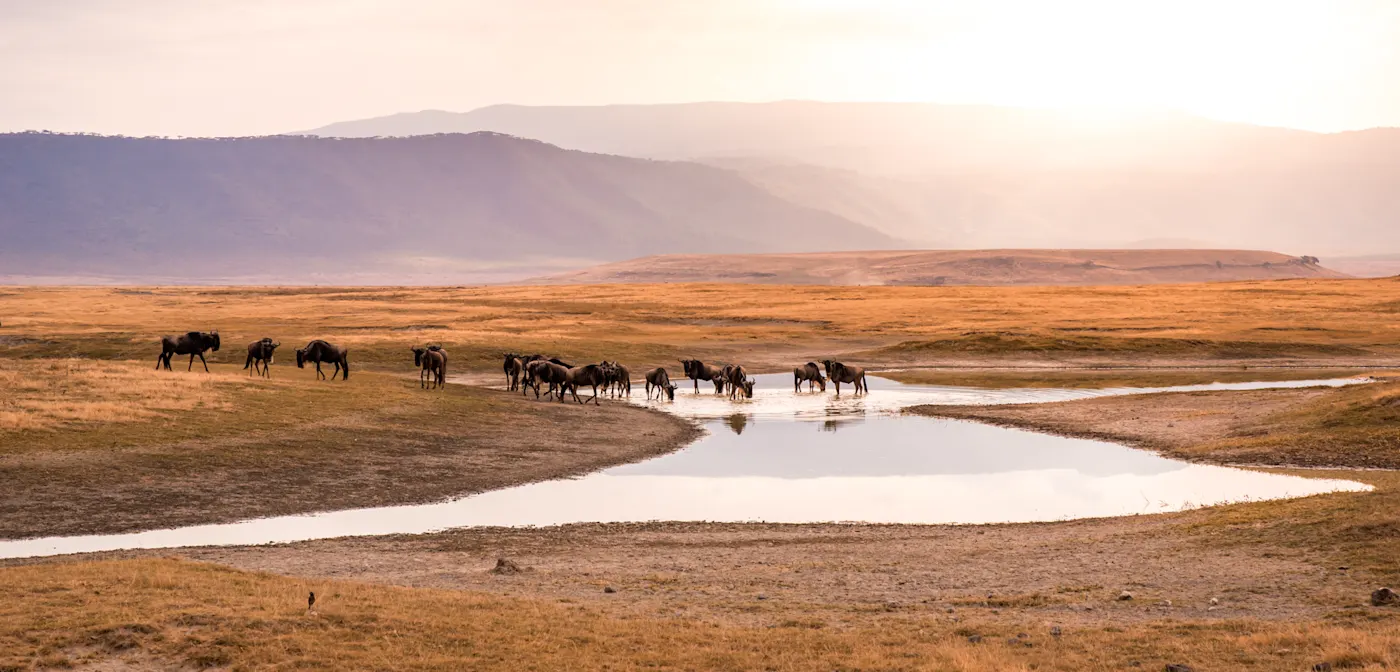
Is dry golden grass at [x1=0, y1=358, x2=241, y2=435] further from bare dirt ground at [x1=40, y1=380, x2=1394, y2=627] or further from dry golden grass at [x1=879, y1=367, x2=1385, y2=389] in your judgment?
dry golden grass at [x1=879, y1=367, x2=1385, y2=389]

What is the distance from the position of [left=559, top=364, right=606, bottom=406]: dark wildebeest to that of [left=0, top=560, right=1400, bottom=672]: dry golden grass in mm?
29572

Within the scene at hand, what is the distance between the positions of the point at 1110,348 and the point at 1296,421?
3313 centimetres

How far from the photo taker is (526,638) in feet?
48.7

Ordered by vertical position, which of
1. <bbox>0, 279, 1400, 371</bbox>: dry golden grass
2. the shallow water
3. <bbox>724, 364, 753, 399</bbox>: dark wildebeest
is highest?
<bbox>0, 279, 1400, 371</bbox>: dry golden grass

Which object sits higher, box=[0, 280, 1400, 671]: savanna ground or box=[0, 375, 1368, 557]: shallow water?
box=[0, 280, 1400, 671]: savanna ground

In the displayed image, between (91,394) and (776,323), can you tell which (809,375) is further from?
(776,323)

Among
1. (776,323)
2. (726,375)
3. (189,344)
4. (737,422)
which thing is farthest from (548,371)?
(776,323)

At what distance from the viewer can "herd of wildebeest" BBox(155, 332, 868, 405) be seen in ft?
145

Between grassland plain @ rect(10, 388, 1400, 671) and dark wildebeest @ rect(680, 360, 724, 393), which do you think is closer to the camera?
grassland plain @ rect(10, 388, 1400, 671)

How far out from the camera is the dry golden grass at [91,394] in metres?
31.5

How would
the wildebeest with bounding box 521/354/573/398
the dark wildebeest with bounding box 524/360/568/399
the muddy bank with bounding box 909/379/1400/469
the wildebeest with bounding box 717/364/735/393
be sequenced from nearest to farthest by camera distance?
the muddy bank with bounding box 909/379/1400/469, the dark wildebeest with bounding box 524/360/568/399, the wildebeest with bounding box 521/354/573/398, the wildebeest with bounding box 717/364/735/393

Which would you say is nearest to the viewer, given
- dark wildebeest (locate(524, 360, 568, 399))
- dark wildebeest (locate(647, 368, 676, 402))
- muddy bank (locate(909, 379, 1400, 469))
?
muddy bank (locate(909, 379, 1400, 469))

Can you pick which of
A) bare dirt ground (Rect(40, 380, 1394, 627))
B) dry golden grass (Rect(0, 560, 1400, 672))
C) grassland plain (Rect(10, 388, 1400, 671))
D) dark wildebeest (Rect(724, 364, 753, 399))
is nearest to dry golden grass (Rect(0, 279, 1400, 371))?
dark wildebeest (Rect(724, 364, 753, 399))

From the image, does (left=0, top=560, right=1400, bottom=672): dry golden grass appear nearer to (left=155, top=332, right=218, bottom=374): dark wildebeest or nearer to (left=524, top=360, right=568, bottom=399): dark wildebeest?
(left=155, top=332, right=218, bottom=374): dark wildebeest
